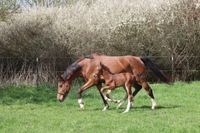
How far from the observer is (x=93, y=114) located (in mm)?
14039

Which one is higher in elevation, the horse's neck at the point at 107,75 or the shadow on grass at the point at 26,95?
the horse's neck at the point at 107,75

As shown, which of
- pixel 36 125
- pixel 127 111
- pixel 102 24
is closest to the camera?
pixel 36 125

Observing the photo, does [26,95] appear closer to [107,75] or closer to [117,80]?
[107,75]

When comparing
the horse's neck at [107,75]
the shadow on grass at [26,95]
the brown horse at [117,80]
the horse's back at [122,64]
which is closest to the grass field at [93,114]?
the shadow on grass at [26,95]

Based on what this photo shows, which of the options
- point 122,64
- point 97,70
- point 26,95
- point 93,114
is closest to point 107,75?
point 97,70

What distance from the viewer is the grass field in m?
11.4

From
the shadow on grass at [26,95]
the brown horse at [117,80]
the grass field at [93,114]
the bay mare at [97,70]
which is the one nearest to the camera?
the grass field at [93,114]

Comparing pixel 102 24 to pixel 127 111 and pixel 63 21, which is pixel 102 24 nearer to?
pixel 63 21

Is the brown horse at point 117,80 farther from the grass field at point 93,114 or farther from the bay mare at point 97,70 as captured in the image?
the grass field at point 93,114

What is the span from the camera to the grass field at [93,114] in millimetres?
11383

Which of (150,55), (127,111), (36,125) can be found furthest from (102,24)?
(36,125)

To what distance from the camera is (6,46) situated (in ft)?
94.5

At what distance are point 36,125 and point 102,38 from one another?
51.4ft

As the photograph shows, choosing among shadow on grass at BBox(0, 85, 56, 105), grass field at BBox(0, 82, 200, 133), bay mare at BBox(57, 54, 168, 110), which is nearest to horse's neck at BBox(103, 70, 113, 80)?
bay mare at BBox(57, 54, 168, 110)
